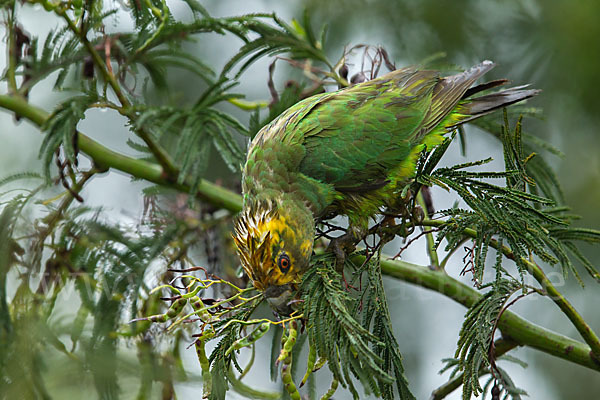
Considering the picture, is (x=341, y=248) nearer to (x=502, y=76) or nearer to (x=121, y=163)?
(x=121, y=163)

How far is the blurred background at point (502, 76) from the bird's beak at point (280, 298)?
2650 mm

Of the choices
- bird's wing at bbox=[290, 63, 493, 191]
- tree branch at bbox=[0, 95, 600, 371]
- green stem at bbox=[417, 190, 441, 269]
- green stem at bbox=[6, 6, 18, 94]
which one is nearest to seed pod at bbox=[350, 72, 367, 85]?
bird's wing at bbox=[290, 63, 493, 191]

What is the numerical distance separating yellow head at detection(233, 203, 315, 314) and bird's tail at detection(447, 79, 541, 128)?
3.27ft

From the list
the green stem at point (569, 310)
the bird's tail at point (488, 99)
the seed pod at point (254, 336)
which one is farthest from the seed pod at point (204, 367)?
the bird's tail at point (488, 99)

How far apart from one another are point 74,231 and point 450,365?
1868 mm

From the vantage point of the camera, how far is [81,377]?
3.09 metres

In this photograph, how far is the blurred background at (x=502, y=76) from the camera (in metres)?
5.18

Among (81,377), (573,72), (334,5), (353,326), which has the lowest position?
(353,326)

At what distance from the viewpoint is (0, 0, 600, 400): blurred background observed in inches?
204

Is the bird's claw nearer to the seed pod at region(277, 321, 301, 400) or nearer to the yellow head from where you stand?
the yellow head

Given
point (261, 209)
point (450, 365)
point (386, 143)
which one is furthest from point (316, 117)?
point (450, 365)

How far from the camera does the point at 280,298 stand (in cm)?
216

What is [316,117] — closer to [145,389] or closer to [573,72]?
[145,389]

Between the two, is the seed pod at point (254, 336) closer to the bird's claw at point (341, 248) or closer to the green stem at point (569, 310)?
the bird's claw at point (341, 248)
